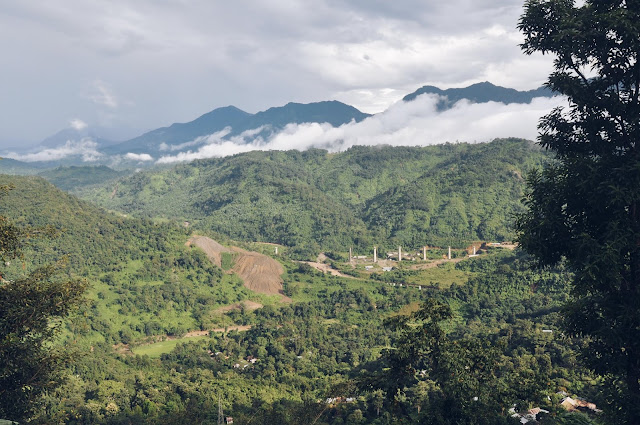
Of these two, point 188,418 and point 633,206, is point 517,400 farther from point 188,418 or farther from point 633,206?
point 188,418

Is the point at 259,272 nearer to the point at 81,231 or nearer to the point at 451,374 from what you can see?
the point at 81,231

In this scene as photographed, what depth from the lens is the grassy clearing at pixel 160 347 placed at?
67.3 m

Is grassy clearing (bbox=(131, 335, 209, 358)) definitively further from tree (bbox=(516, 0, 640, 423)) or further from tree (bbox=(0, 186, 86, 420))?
tree (bbox=(516, 0, 640, 423))

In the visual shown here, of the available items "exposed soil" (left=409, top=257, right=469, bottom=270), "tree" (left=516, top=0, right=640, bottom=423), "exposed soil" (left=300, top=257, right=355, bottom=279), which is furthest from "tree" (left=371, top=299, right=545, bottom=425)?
"exposed soil" (left=409, top=257, right=469, bottom=270)

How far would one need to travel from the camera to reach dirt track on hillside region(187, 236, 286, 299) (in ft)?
319

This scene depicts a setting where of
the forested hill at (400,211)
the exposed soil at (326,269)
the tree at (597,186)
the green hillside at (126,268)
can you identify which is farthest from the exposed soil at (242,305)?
the tree at (597,186)

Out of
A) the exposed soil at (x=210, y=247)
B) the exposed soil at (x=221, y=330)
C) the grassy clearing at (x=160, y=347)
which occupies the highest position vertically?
the exposed soil at (x=210, y=247)

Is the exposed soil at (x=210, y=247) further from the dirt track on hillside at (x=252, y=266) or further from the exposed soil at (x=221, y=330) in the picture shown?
the exposed soil at (x=221, y=330)

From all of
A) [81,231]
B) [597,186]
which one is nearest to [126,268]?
[81,231]

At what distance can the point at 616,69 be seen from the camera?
11.2 m

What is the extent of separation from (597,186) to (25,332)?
17.0 meters

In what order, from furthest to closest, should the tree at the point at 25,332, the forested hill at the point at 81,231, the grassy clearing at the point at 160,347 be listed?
the forested hill at the point at 81,231
the grassy clearing at the point at 160,347
the tree at the point at 25,332

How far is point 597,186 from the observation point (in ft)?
34.5

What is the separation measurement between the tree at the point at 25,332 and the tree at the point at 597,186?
14.6 metres
